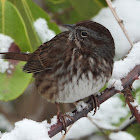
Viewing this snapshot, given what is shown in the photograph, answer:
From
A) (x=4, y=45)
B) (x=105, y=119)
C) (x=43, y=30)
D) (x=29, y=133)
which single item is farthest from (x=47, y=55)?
(x=29, y=133)

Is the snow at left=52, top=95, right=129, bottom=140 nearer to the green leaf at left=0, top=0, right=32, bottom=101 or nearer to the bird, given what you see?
the bird

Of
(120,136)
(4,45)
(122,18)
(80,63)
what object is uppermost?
(4,45)

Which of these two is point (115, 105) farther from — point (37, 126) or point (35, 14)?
point (37, 126)

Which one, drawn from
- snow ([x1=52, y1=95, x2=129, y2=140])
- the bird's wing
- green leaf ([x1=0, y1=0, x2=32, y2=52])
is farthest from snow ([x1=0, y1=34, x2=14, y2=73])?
snow ([x1=52, y1=95, x2=129, y2=140])

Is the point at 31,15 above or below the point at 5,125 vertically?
above

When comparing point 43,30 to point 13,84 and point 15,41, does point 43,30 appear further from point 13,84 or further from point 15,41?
point 13,84

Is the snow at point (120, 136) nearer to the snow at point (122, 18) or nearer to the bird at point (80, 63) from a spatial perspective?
the bird at point (80, 63)

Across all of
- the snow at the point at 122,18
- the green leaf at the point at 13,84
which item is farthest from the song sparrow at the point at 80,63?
the snow at the point at 122,18
